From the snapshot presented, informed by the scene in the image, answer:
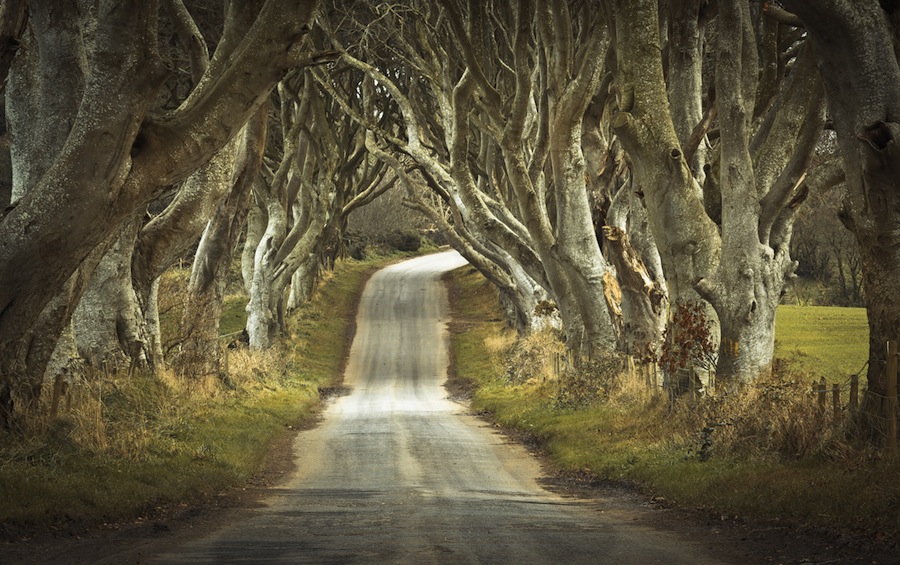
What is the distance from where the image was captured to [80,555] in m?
8.16

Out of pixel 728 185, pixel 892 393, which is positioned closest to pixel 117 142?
pixel 892 393

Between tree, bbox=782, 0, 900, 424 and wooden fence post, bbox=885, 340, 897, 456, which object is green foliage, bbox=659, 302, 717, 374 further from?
wooden fence post, bbox=885, 340, 897, 456

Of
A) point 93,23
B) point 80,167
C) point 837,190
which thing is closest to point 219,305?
point 93,23

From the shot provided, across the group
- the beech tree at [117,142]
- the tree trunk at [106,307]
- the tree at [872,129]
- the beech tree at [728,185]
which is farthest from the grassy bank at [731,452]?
the tree trunk at [106,307]

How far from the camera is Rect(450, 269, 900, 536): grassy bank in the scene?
9.58m

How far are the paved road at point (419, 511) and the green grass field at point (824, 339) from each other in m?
9.36

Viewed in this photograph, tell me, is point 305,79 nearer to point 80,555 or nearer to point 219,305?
point 219,305

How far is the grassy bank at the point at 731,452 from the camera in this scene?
958cm

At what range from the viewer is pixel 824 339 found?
35281 mm

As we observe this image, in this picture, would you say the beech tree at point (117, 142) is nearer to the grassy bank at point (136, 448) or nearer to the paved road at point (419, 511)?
the grassy bank at point (136, 448)

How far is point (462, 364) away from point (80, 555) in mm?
31831

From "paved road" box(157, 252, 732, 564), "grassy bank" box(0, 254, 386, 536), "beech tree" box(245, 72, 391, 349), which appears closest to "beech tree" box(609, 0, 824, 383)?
"paved road" box(157, 252, 732, 564)

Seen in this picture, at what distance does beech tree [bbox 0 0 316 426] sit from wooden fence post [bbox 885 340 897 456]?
6.48m

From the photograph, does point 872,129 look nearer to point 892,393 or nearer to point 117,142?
point 892,393
